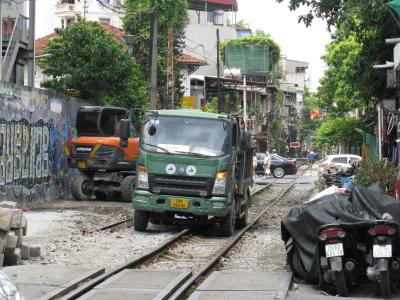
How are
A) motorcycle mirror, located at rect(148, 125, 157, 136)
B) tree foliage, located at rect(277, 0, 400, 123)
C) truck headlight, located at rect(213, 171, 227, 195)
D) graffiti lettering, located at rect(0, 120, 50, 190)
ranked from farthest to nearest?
graffiti lettering, located at rect(0, 120, 50, 190), tree foliage, located at rect(277, 0, 400, 123), motorcycle mirror, located at rect(148, 125, 157, 136), truck headlight, located at rect(213, 171, 227, 195)

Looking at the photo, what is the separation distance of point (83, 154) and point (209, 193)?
363 inches

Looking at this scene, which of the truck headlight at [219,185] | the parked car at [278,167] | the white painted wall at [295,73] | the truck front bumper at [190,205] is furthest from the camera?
the white painted wall at [295,73]

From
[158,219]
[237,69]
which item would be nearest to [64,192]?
[158,219]

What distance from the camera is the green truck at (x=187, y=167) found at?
14.7 m

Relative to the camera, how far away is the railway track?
8.75 meters

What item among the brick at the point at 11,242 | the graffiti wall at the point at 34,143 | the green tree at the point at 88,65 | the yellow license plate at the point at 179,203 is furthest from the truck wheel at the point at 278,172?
the brick at the point at 11,242

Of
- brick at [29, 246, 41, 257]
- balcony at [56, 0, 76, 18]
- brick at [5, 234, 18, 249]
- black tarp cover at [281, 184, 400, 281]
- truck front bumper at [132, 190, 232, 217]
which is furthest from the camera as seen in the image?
balcony at [56, 0, 76, 18]

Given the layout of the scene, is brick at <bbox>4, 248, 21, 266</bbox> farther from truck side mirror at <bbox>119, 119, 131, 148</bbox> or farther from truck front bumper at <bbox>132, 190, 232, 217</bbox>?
truck side mirror at <bbox>119, 119, 131, 148</bbox>

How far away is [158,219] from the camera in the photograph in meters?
16.0

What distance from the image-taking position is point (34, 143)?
21.4 meters

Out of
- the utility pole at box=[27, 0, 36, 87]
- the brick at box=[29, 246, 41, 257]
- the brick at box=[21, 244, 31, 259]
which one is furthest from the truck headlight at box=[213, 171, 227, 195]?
the utility pole at box=[27, 0, 36, 87]

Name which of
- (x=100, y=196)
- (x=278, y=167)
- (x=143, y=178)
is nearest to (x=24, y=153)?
(x=100, y=196)

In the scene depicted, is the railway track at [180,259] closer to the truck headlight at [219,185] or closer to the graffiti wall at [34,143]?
the truck headlight at [219,185]

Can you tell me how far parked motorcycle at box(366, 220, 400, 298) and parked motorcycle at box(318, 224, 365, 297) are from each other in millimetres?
196
